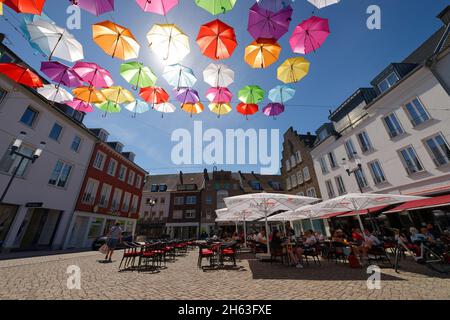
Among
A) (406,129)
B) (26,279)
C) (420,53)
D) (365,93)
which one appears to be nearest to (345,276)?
(26,279)

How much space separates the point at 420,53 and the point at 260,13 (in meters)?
18.5

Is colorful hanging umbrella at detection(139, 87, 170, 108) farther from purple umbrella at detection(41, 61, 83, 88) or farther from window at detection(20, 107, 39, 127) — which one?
window at detection(20, 107, 39, 127)

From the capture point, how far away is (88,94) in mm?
7980

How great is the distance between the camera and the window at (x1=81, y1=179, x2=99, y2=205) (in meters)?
18.7

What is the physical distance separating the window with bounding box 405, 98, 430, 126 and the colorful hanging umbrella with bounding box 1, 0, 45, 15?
1958 centimetres

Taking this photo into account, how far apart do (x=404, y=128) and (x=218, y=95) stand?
1437 cm

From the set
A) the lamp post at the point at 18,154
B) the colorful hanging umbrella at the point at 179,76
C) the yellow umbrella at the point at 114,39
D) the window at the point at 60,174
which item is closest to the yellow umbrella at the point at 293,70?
the colorful hanging umbrella at the point at 179,76

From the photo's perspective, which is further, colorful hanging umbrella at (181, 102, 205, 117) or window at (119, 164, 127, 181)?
window at (119, 164, 127, 181)

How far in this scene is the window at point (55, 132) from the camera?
15711mm

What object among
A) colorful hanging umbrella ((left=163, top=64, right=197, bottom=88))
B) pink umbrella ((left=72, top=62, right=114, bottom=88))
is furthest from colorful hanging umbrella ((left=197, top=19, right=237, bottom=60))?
pink umbrella ((left=72, top=62, right=114, bottom=88))

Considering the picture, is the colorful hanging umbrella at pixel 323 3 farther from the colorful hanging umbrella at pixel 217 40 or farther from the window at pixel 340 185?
the window at pixel 340 185

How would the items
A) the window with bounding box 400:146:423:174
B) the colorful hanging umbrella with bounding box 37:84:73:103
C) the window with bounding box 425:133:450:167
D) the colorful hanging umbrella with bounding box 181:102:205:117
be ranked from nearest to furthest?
the colorful hanging umbrella with bounding box 37:84:73:103, the colorful hanging umbrella with bounding box 181:102:205:117, the window with bounding box 425:133:450:167, the window with bounding box 400:146:423:174

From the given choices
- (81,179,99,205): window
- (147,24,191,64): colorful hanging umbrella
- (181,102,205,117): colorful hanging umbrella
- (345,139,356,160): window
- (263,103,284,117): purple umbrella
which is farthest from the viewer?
(81,179,99,205): window

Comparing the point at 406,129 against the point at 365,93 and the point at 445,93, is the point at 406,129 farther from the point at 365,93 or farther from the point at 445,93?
the point at 365,93
